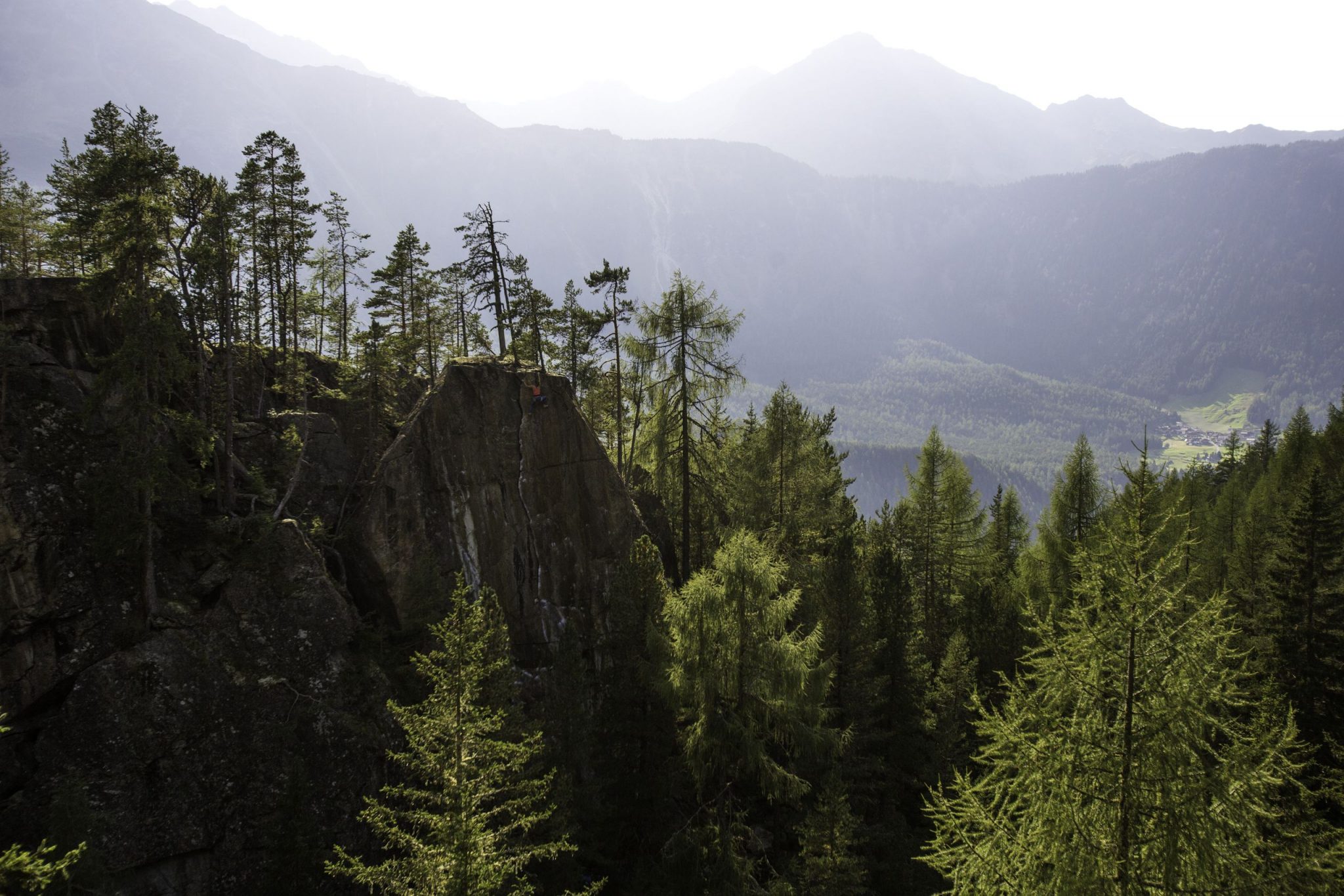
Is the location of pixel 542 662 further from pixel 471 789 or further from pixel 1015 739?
pixel 1015 739

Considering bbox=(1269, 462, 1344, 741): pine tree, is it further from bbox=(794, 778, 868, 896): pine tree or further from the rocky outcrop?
the rocky outcrop

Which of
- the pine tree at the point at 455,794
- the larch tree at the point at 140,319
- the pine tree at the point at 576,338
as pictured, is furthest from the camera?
the pine tree at the point at 576,338

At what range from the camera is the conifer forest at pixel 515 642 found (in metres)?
8.61

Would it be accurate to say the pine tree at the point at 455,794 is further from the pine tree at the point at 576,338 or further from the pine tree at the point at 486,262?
the pine tree at the point at 576,338

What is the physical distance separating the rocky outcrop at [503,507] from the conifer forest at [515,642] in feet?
0.39

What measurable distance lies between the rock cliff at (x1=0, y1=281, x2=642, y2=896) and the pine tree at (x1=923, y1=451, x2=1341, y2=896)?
15.3 meters

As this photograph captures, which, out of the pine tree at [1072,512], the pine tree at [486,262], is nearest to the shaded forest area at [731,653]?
Result: the pine tree at [486,262]

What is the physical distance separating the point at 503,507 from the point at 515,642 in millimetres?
4763

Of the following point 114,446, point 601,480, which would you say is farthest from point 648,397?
point 114,446

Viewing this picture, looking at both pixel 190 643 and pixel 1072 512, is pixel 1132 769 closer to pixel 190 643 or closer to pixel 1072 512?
pixel 190 643

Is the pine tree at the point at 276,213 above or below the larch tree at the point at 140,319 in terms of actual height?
above

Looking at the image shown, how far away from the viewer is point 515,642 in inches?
A: 951

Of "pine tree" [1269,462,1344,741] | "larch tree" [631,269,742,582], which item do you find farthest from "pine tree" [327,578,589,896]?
"pine tree" [1269,462,1344,741]

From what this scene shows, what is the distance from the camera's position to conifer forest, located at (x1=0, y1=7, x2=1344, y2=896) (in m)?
8.61
